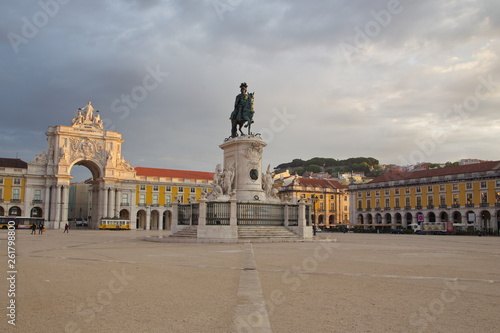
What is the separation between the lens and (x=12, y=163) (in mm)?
78500

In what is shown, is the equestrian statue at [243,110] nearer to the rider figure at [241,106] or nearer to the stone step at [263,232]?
the rider figure at [241,106]

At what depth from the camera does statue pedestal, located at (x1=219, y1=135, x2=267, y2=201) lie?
2773 centimetres

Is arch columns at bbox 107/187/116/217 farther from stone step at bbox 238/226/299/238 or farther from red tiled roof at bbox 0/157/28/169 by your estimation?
stone step at bbox 238/226/299/238

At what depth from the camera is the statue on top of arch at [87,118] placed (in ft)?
261

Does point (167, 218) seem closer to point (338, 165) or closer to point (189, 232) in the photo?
point (189, 232)

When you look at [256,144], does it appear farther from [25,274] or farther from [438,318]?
[438,318]

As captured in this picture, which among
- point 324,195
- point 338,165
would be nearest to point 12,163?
point 324,195

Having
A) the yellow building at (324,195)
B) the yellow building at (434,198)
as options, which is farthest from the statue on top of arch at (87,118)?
the yellow building at (434,198)

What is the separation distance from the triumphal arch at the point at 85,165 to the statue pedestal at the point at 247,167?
54164 millimetres

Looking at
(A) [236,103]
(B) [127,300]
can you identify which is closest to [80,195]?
(A) [236,103]

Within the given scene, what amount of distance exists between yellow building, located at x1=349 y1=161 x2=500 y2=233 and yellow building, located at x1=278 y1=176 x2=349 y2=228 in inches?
264

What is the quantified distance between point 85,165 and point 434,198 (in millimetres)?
61473

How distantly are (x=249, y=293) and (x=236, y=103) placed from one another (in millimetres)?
22741

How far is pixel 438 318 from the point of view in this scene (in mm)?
6160
